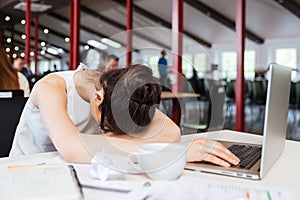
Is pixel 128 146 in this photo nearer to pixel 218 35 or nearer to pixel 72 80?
pixel 72 80

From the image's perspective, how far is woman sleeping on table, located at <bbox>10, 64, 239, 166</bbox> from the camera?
957 mm

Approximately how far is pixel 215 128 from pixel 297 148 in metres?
0.32

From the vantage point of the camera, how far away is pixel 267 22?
10.0m

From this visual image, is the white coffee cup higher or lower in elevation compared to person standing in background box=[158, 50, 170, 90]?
lower

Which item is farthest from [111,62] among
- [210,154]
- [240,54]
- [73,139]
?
[240,54]

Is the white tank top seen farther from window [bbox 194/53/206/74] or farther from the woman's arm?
window [bbox 194/53/206/74]

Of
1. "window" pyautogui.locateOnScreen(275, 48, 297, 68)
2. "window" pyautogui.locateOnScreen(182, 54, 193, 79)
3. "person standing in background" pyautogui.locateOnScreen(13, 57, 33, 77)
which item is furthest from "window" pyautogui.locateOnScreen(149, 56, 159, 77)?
"window" pyautogui.locateOnScreen(275, 48, 297, 68)

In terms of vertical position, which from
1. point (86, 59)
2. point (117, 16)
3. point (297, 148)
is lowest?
point (297, 148)

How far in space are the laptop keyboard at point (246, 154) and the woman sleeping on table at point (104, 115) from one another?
0.15 ft

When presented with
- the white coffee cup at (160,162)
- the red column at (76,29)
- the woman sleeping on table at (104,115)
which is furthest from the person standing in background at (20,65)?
the white coffee cup at (160,162)

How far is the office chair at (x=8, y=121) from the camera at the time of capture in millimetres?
1491

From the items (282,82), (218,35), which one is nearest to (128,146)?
(282,82)

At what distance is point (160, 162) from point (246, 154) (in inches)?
15.6

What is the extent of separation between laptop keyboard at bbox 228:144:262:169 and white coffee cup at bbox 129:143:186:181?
8.2 inches
